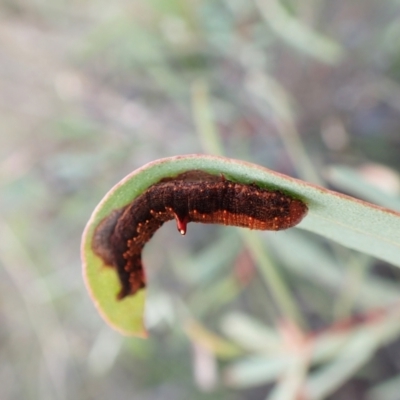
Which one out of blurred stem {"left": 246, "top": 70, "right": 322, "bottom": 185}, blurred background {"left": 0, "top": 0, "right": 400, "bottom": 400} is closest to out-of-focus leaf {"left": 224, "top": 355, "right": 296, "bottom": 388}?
blurred background {"left": 0, "top": 0, "right": 400, "bottom": 400}

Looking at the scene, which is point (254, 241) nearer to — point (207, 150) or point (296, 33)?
point (207, 150)

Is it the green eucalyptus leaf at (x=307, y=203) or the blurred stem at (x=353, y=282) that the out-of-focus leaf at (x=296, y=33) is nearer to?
the blurred stem at (x=353, y=282)

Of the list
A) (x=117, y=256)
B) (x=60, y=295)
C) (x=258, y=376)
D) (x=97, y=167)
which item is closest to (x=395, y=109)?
(x=258, y=376)

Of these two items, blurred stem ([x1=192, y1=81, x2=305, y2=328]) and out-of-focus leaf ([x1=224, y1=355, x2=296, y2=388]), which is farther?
out-of-focus leaf ([x1=224, y1=355, x2=296, y2=388])

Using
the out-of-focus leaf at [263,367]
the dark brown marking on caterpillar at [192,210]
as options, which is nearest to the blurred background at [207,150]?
the out-of-focus leaf at [263,367]

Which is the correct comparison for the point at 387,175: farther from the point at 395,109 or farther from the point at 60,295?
the point at 60,295

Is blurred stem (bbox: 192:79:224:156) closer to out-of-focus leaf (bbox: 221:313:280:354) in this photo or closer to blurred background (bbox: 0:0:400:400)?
blurred background (bbox: 0:0:400:400)
